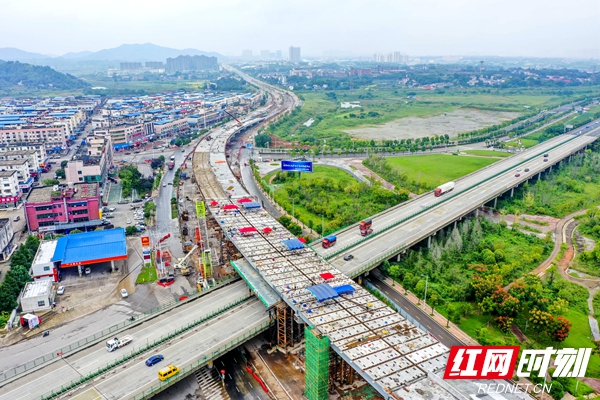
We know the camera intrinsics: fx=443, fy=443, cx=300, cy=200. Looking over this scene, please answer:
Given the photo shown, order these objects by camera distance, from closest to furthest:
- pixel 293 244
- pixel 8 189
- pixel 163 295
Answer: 1. pixel 293 244
2. pixel 163 295
3. pixel 8 189

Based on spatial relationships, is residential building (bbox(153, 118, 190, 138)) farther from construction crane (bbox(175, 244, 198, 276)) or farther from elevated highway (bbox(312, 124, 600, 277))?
elevated highway (bbox(312, 124, 600, 277))

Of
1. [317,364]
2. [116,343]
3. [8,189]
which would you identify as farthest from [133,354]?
[8,189]

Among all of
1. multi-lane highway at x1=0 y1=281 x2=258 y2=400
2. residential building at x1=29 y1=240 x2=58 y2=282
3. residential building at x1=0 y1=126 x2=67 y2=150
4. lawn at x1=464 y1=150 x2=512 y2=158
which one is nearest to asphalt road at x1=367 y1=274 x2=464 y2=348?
multi-lane highway at x1=0 y1=281 x2=258 y2=400

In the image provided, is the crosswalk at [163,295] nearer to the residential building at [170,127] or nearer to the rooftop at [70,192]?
the rooftop at [70,192]

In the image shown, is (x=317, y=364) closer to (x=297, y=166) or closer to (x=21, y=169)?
(x=297, y=166)

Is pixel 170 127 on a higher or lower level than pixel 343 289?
higher

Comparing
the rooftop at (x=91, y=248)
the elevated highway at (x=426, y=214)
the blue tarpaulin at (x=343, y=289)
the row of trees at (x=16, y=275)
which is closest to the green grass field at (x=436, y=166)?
the elevated highway at (x=426, y=214)
